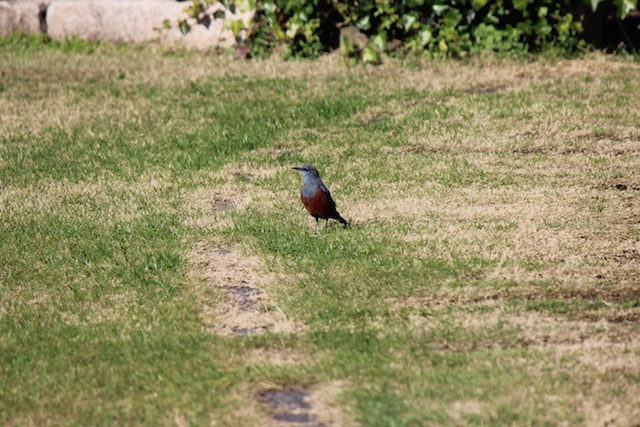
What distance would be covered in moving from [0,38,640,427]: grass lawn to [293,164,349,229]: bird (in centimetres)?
18

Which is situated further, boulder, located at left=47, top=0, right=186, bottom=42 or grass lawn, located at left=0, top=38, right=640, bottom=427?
boulder, located at left=47, top=0, right=186, bottom=42

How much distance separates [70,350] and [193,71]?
6529 mm

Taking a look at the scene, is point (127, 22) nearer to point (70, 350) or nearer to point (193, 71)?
point (193, 71)

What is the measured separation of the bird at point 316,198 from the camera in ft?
22.8

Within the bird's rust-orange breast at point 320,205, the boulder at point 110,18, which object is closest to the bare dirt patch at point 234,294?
the bird's rust-orange breast at point 320,205

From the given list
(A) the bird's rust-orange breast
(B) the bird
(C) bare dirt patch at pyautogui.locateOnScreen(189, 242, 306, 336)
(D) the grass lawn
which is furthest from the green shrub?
(C) bare dirt patch at pyautogui.locateOnScreen(189, 242, 306, 336)

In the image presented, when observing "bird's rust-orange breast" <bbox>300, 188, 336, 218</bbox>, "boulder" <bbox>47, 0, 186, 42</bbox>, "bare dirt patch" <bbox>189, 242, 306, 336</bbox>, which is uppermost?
"boulder" <bbox>47, 0, 186, 42</bbox>

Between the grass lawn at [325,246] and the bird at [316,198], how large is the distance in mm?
184

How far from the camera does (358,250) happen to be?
22.4 ft

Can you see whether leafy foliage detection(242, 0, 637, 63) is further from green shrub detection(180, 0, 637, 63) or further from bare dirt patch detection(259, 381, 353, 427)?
bare dirt patch detection(259, 381, 353, 427)

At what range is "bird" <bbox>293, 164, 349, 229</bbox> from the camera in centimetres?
694

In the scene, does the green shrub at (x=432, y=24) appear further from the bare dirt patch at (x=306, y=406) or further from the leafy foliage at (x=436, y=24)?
the bare dirt patch at (x=306, y=406)

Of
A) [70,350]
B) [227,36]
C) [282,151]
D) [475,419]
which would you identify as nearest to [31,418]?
[70,350]

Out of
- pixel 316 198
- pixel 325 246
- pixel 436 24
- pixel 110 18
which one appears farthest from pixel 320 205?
pixel 110 18
